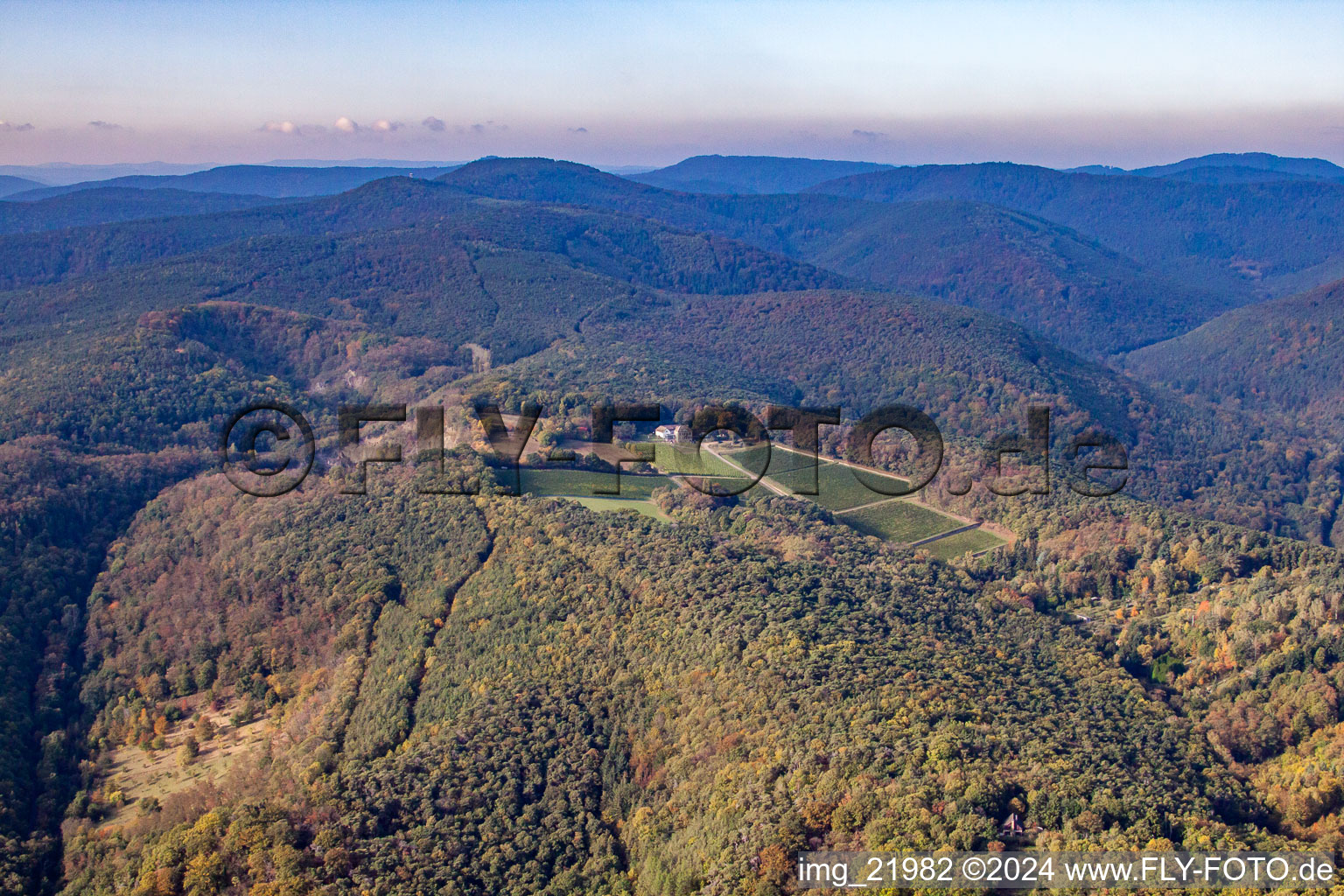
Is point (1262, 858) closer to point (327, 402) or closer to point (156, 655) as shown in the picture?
point (156, 655)

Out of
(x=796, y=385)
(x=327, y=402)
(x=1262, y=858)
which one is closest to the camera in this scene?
(x=1262, y=858)

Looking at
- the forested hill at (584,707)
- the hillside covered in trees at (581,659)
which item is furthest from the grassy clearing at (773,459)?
the forested hill at (584,707)

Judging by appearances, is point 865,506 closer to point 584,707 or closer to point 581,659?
point 581,659

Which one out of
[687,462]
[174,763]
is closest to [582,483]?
[687,462]

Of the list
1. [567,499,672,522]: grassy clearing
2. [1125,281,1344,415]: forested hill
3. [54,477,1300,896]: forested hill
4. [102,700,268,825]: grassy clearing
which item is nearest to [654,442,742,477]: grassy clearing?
[567,499,672,522]: grassy clearing

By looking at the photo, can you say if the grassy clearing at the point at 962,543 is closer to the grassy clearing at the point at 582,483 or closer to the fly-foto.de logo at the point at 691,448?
the fly-foto.de logo at the point at 691,448

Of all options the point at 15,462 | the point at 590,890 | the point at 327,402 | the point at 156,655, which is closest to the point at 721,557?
the point at 590,890
